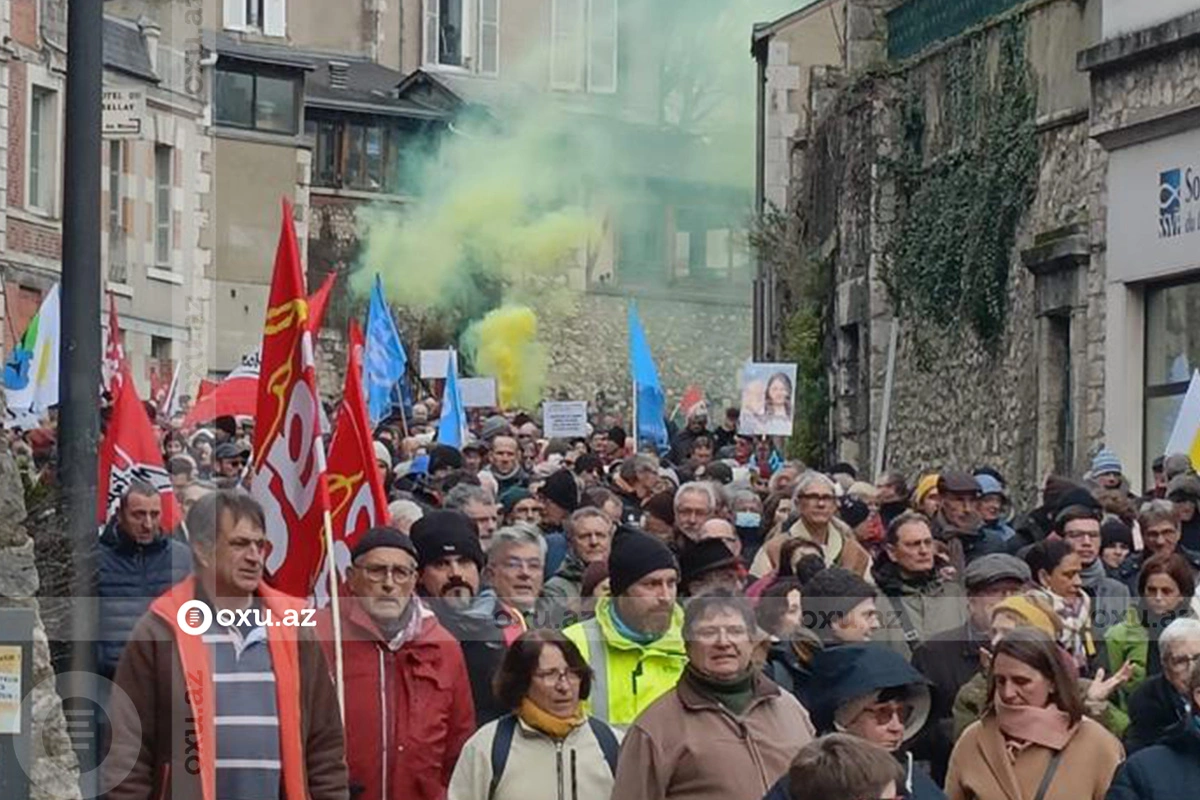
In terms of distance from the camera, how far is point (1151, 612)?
Result: 13.3 metres

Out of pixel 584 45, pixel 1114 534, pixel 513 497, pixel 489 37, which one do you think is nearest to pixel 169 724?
pixel 1114 534

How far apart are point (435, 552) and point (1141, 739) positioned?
2.58m

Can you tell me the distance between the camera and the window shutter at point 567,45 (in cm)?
8438

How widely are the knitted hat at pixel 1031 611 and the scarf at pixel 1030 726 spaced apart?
158 cm

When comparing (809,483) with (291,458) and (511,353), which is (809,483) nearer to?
(291,458)

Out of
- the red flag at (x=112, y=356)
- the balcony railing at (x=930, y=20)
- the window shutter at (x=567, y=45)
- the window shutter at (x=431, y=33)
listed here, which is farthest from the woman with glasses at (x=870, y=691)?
the window shutter at (x=431, y=33)

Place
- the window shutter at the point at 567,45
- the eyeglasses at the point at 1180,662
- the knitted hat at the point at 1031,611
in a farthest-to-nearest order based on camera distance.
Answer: the window shutter at the point at 567,45
the knitted hat at the point at 1031,611
the eyeglasses at the point at 1180,662

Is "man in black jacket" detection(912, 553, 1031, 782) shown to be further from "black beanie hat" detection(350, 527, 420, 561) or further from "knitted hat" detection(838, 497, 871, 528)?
"knitted hat" detection(838, 497, 871, 528)

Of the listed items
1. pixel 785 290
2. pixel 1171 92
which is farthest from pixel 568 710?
pixel 785 290

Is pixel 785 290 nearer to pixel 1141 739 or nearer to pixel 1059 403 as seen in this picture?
A: pixel 1059 403

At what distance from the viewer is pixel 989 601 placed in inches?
482

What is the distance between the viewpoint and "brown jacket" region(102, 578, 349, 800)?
9.98m

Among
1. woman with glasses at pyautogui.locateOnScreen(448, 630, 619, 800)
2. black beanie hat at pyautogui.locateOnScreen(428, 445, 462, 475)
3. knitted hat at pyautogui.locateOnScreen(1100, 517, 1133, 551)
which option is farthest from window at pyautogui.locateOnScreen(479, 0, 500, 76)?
woman with glasses at pyautogui.locateOnScreen(448, 630, 619, 800)

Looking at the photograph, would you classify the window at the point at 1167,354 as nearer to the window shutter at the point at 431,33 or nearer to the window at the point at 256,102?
the window at the point at 256,102
